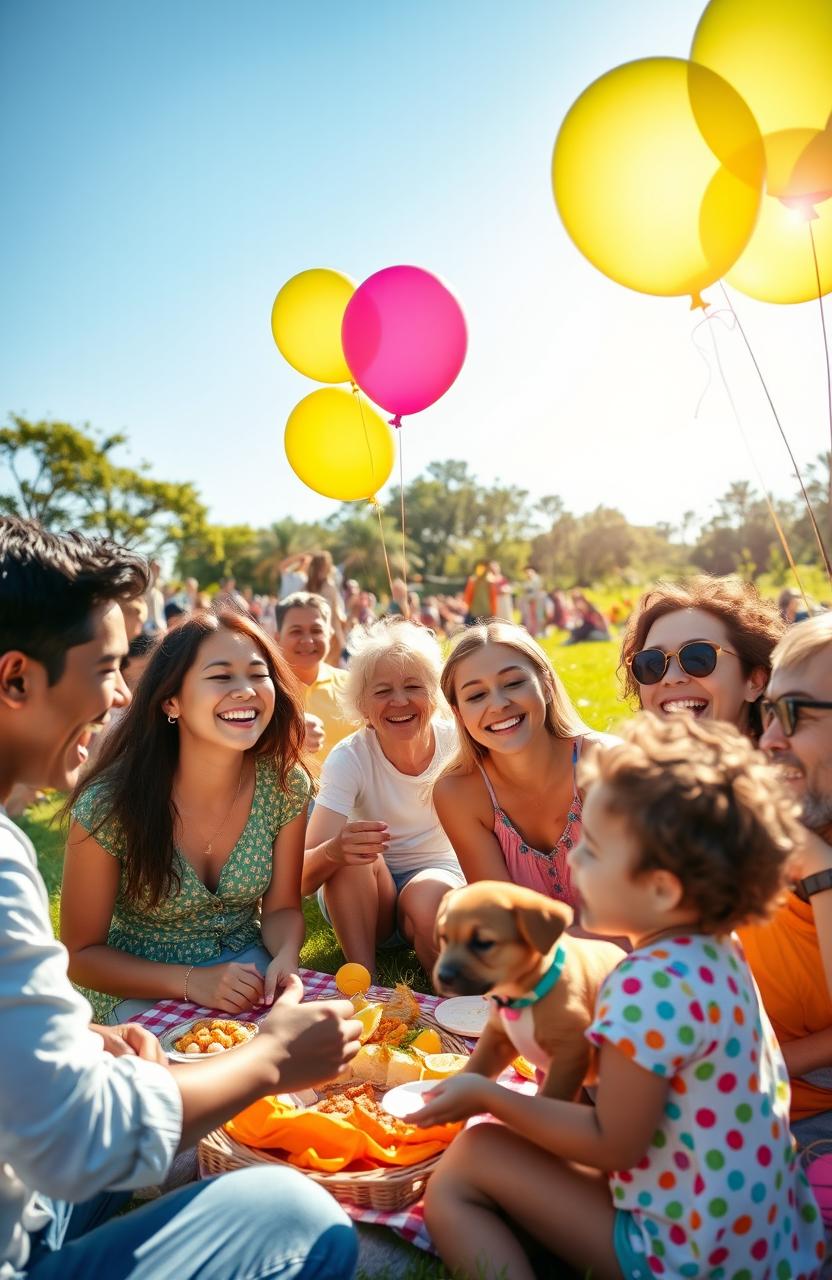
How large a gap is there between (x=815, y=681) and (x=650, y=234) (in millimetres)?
2084

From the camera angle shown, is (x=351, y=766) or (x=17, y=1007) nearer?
(x=17, y=1007)

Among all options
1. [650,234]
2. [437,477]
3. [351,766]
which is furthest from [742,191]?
[437,477]

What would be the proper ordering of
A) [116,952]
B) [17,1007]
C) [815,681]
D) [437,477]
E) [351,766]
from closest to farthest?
[17,1007] < [815,681] < [116,952] < [351,766] < [437,477]

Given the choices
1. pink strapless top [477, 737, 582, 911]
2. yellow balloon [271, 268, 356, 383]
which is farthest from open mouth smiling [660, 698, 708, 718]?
yellow balloon [271, 268, 356, 383]

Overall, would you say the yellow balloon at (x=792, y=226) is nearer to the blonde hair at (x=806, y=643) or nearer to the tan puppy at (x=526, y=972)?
the blonde hair at (x=806, y=643)

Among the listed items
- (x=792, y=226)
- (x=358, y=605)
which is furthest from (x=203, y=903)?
(x=358, y=605)

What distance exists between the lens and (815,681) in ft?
6.94

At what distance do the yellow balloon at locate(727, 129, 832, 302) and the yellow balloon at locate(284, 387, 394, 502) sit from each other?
97.0 inches

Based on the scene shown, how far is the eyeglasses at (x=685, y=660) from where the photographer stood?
3188mm

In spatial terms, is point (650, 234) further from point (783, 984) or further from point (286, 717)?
point (783, 984)

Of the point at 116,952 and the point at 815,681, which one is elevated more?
the point at 815,681

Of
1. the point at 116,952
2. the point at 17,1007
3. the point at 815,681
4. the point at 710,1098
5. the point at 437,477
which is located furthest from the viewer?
the point at 437,477

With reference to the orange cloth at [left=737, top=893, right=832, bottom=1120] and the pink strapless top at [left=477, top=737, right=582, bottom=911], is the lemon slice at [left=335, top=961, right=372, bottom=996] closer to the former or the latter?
Answer: the pink strapless top at [left=477, top=737, right=582, bottom=911]

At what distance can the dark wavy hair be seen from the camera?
3205mm
